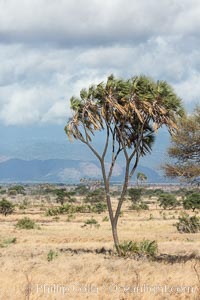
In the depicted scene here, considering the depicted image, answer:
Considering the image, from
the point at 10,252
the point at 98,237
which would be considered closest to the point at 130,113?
the point at 10,252

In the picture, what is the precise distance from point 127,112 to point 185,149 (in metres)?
3.37

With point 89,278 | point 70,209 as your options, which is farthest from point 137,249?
point 70,209

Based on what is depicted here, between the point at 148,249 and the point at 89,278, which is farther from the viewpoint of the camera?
the point at 148,249

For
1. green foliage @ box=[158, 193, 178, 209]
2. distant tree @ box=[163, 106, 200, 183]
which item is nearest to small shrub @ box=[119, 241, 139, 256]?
Result: distant tree @ box=[163, 106, 200, 183]

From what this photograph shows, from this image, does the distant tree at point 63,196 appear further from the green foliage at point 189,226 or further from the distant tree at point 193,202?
the green foliage at point 189,226

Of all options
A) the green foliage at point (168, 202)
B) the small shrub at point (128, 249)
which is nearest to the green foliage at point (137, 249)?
the small shrub at point (128, 249)

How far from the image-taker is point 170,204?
8888 centimetres

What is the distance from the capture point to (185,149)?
21.9 meters

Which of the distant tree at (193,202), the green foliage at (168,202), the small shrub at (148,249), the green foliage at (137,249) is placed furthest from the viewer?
the green foliage at (168,202)

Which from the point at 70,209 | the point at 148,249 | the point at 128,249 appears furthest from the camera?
the point at 70,209

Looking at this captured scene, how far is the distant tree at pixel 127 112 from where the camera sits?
22.6 meters

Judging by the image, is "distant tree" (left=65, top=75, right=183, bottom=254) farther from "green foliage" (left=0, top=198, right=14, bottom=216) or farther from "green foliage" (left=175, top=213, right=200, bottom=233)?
"green foliage" (left=0, top=198, right=14, bottom=216)

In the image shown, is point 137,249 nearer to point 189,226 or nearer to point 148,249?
point 148,249

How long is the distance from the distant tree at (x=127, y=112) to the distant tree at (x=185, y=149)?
62 centimetres
